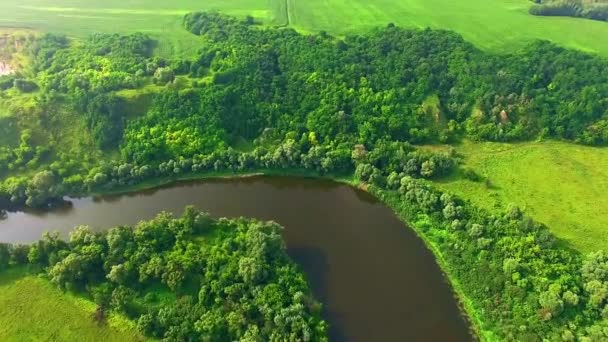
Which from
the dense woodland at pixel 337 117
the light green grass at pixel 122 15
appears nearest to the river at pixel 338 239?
the dense woodland at pixel 337 117

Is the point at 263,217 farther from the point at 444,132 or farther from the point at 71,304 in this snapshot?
the point at 444,132

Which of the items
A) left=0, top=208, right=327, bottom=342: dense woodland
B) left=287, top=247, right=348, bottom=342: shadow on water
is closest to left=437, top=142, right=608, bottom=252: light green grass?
left=287, top=247, right=348, bottom=342: shadow on water

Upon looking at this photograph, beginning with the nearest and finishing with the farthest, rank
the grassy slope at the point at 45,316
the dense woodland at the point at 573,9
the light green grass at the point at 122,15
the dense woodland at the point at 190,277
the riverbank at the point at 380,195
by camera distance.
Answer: the dense woodland at the point at 190,277 → the grassy slope at the point at 45,316 → the riverbank at the point at 380,195 → the light green grass at the point at 122,15 → the dense woodland at the point at 573,9

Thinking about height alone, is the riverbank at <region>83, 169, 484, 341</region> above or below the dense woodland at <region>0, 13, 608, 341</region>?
below

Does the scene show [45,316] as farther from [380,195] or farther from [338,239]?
[380,195]

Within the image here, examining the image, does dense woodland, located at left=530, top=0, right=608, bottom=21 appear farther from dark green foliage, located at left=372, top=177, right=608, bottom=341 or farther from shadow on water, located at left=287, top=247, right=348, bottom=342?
shadow on water, located at left=287, top=247, right=348, bottom=342

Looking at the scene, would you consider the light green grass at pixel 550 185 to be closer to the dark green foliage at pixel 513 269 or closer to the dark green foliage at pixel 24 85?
the dark green foliage at pixel 513 269
